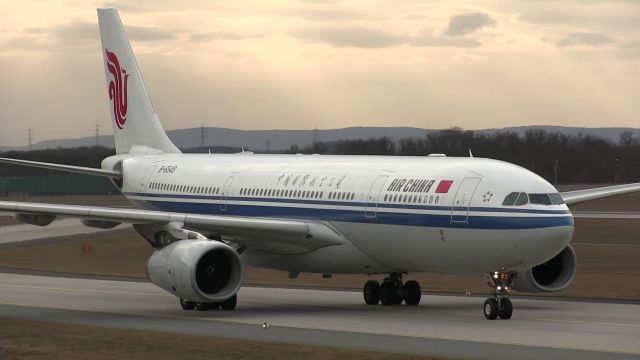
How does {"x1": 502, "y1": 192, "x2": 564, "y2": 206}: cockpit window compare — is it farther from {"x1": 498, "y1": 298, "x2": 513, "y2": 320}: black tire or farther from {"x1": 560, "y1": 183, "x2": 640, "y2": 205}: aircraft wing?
{"x1": 560, "y1": 183, "x2": 640, "y2": 205}: aircraft wing

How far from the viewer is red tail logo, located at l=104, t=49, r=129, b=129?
4403 cm

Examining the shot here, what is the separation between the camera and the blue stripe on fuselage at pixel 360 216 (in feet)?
92.5

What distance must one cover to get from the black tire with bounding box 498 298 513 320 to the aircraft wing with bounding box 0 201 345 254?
4.93 m

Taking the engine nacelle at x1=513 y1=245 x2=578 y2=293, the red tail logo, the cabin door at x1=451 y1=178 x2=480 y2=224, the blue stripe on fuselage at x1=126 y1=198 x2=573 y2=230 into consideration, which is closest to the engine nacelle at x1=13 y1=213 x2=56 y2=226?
the blue stripe on fuselage at x1=126 y1=198 x2=573 y2=230

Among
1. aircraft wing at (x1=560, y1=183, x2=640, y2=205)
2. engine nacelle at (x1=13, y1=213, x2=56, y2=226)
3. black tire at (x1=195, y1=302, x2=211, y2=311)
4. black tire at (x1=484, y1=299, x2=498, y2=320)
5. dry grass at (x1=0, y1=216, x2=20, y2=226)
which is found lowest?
dry grass at (x1=0, y1=216, x2=20, y2=226)

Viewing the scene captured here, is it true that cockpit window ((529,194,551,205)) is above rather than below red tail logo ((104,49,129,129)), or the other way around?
below

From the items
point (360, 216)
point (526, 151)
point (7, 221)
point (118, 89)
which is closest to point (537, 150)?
point (526, 151)

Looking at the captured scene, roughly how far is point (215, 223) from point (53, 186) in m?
114

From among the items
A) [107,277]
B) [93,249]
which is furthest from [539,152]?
[107,277]

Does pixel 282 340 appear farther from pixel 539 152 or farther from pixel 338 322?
pixel 539 152

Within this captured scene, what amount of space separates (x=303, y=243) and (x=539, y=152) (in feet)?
263

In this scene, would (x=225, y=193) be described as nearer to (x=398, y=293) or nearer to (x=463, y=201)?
(x=398, y=293)

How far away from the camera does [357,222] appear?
104 feet

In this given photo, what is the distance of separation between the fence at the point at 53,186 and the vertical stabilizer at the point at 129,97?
305 ft
